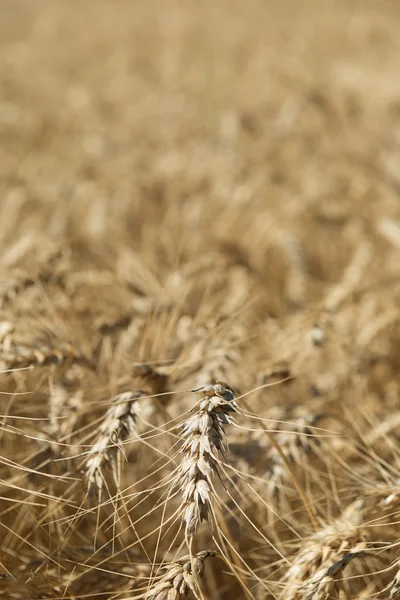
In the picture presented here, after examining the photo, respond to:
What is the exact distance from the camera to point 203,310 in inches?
85.9

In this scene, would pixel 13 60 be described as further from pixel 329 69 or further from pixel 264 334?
pixel 264 334

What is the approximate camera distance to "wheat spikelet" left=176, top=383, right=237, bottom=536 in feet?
3.11

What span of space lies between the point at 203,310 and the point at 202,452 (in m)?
1.23

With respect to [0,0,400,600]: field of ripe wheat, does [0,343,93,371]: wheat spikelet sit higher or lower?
higher

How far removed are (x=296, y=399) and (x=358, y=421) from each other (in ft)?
0.77

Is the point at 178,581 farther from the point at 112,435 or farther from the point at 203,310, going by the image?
the point at 203,310

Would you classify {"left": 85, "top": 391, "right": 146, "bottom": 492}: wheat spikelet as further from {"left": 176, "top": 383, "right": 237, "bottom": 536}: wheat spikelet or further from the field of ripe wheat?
{"left": 176, "top": 383, "right": 237, "bottom": 536}: wheat spikelet

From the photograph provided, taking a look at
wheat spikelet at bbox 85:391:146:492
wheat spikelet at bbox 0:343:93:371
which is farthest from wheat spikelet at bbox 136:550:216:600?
wheat spikelet at bbox 0:343:93:371

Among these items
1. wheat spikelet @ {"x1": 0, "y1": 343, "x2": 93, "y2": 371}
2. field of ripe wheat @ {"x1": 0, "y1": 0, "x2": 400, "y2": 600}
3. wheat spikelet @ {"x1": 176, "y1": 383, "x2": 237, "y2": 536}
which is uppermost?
wheat spikelet @ {"x1": 176, "y1": 383, "x2": 237, "y2": 536}

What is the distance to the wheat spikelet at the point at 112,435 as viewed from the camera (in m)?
1.16

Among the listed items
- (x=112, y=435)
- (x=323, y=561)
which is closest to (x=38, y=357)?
(x=112, y=435)

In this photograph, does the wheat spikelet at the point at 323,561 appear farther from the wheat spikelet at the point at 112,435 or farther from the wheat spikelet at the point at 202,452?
the wheat spikelet at the point at 112,435

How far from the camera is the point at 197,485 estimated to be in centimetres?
96

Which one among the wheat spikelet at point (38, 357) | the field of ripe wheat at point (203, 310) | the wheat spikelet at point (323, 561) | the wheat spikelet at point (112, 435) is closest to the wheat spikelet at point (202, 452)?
the field of ripe wheat at point (203, 310)
